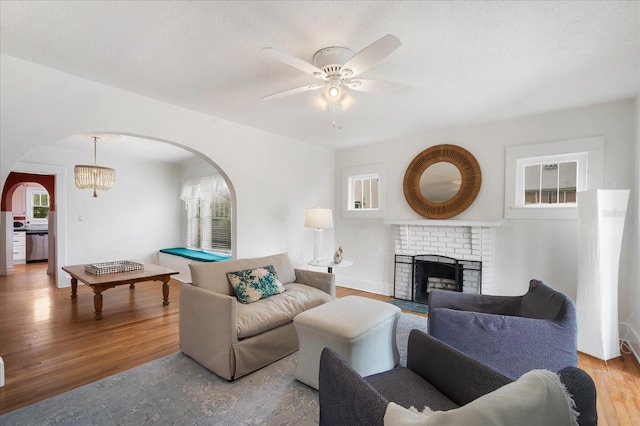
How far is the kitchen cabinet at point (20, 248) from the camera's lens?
23.1ft

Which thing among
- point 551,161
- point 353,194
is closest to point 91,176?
point 353,194

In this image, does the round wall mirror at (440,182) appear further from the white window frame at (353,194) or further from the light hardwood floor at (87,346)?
the light hardwood floor at (87,346)

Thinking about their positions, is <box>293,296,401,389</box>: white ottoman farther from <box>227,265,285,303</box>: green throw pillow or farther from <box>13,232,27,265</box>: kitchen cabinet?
<box>13,232,27,265</box>: kitchen cabinet

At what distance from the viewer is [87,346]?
2.69 m

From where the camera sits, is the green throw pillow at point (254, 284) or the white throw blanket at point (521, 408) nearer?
the white throw blanket at point (521, 408)

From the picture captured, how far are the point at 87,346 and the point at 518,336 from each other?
3.57m

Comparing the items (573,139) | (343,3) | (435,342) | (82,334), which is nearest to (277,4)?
(343,3)

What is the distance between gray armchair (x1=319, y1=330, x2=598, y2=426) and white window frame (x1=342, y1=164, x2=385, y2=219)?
3.18m

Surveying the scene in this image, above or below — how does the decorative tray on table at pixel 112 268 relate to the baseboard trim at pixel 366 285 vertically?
above

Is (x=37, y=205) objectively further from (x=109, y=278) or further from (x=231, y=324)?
(x=231, y=324)

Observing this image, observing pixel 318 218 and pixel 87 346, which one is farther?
pixel 318 218

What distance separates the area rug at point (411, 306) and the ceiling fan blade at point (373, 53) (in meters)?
3.06

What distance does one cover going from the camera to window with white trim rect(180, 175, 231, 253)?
5.51m

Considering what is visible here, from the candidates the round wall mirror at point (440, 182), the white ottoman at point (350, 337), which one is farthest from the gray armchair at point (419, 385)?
the round wall mirror at point (440, 182)
